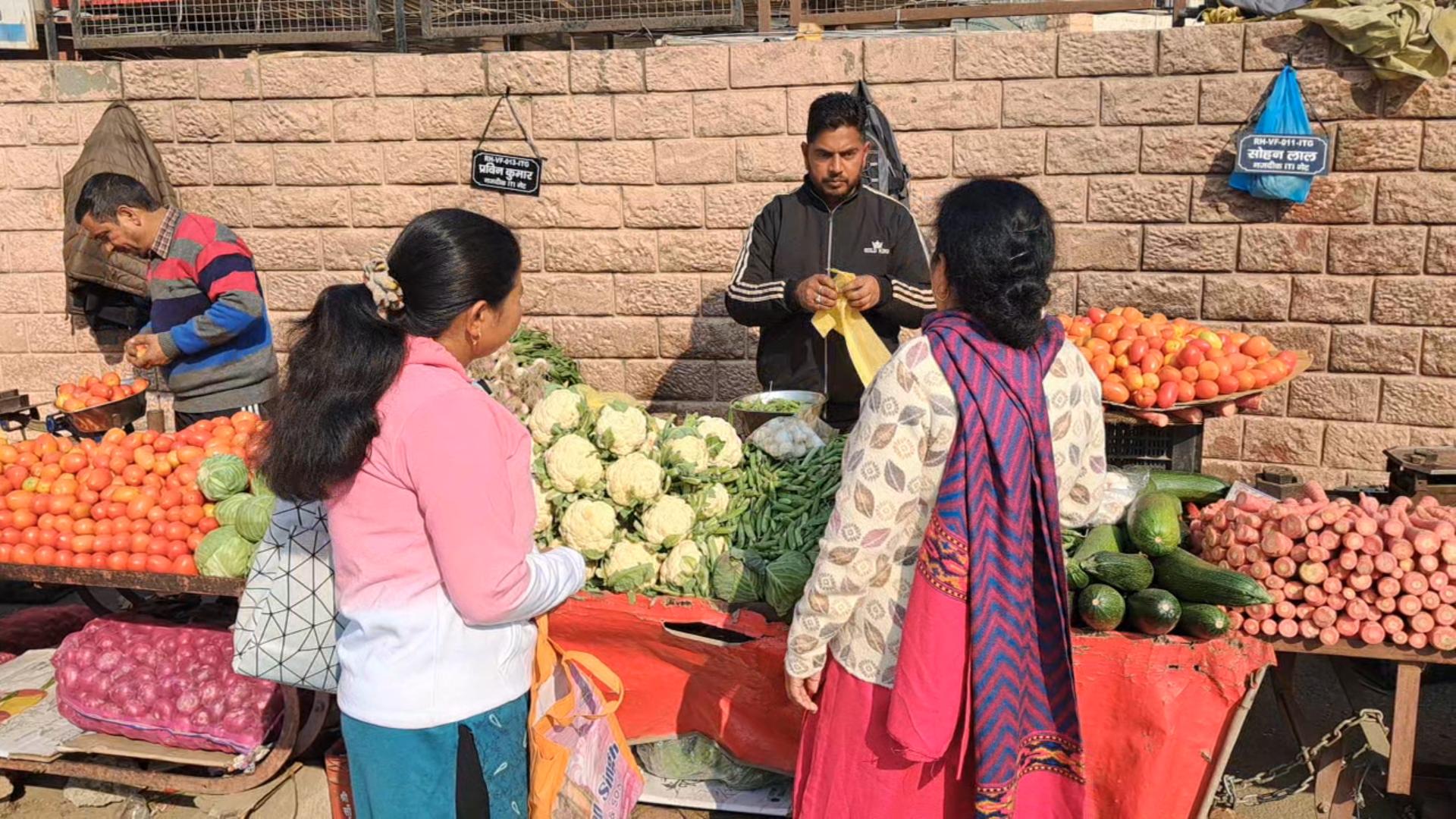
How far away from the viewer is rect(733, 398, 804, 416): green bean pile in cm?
374

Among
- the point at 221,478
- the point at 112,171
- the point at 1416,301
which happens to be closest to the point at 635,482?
the point at 221,478

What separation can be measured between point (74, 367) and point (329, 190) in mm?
2329

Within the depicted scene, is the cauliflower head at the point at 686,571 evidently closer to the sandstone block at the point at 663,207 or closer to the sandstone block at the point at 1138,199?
the sandstone block at the point at 663,207

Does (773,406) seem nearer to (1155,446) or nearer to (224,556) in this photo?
(1155,446)

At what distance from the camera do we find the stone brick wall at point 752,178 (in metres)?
5.87

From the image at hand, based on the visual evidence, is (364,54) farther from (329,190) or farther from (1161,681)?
(1161,681)

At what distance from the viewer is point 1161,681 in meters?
2.86

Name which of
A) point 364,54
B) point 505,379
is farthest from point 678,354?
point 364,54

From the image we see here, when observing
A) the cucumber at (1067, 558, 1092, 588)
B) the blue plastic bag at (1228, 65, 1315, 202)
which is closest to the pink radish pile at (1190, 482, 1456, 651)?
the cucumber at (1067, 558, 1092, 588)

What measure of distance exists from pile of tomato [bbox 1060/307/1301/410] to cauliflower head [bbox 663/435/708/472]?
5.11 feet

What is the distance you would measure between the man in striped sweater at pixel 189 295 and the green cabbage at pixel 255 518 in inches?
47.8

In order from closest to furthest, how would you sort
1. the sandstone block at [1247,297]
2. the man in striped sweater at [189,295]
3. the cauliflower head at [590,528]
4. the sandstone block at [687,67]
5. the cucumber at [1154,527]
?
the cucumber at [1154,527] < the cauliflower head at [590,528] < the man in striped sweater at [189,295] < the sandstone block at [1247,297] < the sandstone block at [687,67]

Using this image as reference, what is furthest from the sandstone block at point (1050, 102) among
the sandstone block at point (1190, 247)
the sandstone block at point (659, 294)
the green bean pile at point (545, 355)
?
the green bean pile at point (545, 355)

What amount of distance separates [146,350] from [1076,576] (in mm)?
4124
